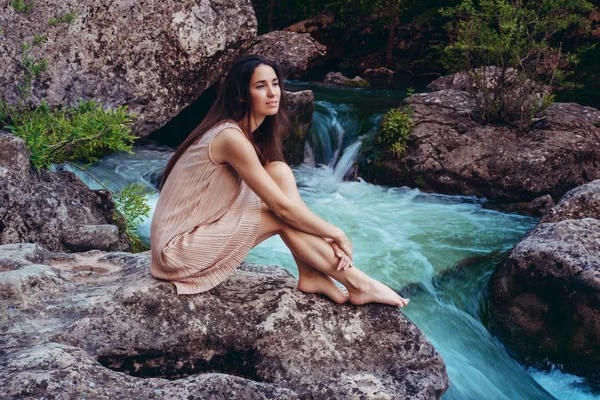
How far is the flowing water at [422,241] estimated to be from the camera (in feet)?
16.6

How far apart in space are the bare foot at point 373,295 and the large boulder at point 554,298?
2260 millimetres

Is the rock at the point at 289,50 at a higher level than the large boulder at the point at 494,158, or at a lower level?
higher

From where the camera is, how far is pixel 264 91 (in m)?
3.37

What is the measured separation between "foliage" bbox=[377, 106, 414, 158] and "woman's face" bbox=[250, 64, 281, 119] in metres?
6.14

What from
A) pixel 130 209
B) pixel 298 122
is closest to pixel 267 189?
pixel 130 209

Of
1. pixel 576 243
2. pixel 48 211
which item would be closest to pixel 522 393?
pixel 576 243

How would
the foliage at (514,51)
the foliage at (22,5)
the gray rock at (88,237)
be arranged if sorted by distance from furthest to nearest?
the foliage at (514,51) < the foliage at (22,5) < the gray rock at (88,237)

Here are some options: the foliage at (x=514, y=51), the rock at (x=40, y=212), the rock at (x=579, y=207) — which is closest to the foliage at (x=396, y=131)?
the foliage at (x=514, y=51)

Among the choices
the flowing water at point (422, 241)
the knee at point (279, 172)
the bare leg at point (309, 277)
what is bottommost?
the flowing water at point (422, 241)

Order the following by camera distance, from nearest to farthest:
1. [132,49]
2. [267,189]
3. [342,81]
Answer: [267,189], [132,49], [342,81]

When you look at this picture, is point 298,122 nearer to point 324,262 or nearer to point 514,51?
point 514,51

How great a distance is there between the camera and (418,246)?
7.24 metres

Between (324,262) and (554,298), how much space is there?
2720 millimetres

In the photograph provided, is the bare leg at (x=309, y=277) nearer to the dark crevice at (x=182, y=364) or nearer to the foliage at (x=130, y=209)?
the dark crevice at (x=182, y=364)
